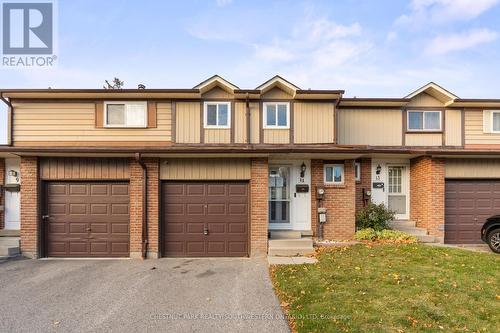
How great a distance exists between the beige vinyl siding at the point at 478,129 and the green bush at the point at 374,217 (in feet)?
15.1

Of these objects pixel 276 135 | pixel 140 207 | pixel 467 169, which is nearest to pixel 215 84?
pixel 276 135

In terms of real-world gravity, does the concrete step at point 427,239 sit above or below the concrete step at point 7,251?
above

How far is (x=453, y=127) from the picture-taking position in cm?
1112

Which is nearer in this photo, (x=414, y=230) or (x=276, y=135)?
(x=276, y=135)

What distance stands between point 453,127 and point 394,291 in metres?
8.58

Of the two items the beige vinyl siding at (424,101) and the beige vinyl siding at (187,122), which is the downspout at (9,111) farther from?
the beige vinyl siding at (424,101)

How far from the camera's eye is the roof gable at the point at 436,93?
10797 mm

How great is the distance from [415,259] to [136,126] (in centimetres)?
930

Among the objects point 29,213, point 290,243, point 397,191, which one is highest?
point 397,191

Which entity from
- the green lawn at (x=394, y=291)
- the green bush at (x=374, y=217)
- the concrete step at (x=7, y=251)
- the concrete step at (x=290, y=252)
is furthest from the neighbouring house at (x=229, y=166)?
the green lawn at (x=394, y=291)

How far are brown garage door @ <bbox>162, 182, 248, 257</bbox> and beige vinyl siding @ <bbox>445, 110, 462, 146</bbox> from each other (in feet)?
27.1

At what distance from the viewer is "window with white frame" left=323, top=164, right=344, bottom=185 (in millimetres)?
9812

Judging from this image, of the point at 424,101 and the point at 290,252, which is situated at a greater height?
the point at 424,101

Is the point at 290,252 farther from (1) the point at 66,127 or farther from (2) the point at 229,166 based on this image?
(1) the point at 66,127
